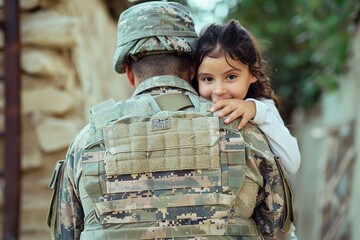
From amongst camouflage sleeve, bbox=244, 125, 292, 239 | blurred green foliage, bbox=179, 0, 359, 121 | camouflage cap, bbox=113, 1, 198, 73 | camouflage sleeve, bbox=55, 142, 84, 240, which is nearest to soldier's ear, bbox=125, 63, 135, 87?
camouflage cap, bbox=113, 1, 198, 73

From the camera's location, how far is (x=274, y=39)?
46.7 ft

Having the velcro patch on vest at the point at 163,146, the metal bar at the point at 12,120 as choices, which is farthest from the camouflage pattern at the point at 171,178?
the metal bar at the point at 12,120

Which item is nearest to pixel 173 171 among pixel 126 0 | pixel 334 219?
pixel 126 0

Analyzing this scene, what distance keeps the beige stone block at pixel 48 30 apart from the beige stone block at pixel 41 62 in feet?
0.18

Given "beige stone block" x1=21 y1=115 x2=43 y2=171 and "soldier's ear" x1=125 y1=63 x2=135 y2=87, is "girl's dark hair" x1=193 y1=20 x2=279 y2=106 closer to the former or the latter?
"soldier's ear" x1=125 y1=63 x2=135 y2=87

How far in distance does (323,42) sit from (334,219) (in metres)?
1.96

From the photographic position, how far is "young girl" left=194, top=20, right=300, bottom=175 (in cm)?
282

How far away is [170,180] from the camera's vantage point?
106 inches

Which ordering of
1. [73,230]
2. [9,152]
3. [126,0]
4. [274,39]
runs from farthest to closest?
[274,39]
[126,0]
[9,152]
[73,230]

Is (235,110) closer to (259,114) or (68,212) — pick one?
(259,114)

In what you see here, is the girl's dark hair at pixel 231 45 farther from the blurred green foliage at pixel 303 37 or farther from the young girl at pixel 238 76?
the blurred green foliage at pixel 303 37

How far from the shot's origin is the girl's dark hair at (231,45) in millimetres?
2914

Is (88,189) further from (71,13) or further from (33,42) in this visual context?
(71,13)

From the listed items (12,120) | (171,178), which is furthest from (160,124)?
(12,120)
